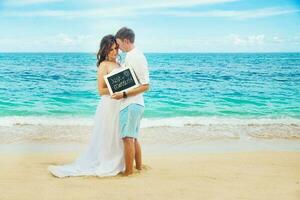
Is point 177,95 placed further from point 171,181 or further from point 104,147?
point 171,181

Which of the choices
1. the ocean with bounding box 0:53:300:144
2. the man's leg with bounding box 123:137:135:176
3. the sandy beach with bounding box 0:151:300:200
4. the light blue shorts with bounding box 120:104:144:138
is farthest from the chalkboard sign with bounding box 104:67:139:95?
the ocean with bounding box 0:53:300:144

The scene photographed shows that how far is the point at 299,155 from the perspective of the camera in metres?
4.64

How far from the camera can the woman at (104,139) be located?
3613 millimetres

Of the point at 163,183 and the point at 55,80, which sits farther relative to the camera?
the point at 55,80

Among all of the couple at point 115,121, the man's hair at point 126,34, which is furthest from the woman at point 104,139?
the man's hair at point 126,34

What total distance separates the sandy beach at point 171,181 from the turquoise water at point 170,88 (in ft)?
10.9

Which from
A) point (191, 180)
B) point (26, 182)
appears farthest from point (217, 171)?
point (26, 182)

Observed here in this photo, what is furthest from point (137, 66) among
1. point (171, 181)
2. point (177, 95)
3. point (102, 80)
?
point (177, 95)

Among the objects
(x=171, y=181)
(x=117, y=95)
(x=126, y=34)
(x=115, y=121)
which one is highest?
(x=126, y=34)

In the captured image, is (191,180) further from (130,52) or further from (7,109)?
(7,109)

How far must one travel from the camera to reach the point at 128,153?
3596 mm

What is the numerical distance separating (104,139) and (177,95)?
633 cm

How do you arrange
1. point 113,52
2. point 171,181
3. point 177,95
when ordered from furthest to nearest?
1. point 177,95
2. point 113,52
3. point 171,181

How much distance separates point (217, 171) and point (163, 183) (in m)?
0.61
